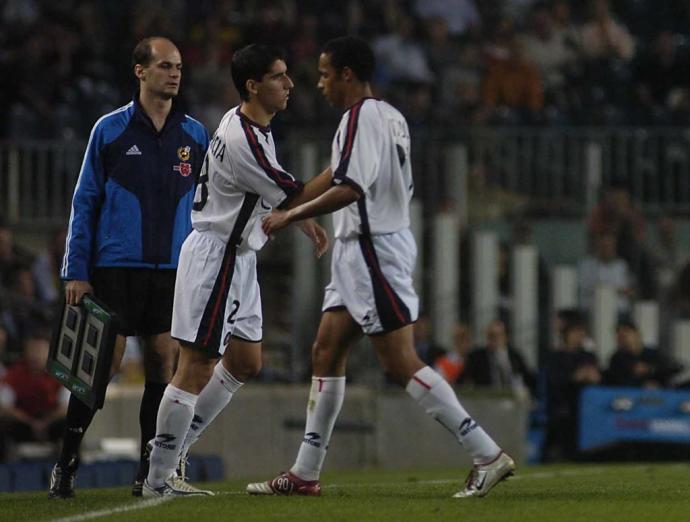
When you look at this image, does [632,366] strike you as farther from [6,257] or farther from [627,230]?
[6,257]

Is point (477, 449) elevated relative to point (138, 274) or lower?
lower

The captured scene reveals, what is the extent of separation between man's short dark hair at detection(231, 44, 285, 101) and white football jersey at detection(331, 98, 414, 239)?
500mm

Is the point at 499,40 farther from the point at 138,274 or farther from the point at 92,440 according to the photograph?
the point at 138,274

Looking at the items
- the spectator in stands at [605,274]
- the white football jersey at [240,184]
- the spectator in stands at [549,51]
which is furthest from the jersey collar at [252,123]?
the spectator in stands at [549,51]

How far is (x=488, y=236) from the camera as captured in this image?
20016mm

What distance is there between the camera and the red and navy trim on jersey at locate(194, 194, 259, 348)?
903 cm

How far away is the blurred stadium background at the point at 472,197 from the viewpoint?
695 inches

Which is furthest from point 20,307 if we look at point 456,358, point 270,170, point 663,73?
point 270,170

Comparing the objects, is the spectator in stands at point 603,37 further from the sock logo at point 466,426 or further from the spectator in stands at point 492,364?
the sock logo at point 466,426

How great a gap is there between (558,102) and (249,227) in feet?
44.9

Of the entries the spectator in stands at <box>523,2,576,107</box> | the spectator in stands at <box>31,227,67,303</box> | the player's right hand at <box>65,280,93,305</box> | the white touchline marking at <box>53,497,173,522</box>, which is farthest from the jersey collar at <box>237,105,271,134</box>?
the spectator in stands at <box>523,2,576,107</box>

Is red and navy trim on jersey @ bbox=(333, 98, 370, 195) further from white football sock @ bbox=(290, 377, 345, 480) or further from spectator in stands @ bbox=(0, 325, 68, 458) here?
spectator in stands @ bbox=(0, 325, 68, 458)

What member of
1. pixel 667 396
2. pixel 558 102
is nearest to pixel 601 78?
pixel 558 102

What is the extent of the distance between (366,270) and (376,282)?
8 centimetres
